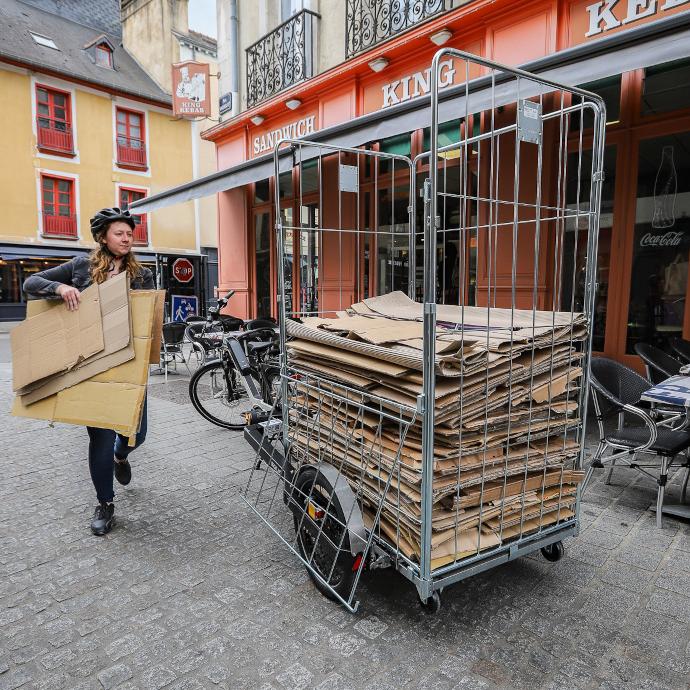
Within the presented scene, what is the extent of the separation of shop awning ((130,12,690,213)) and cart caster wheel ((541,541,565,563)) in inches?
89.6

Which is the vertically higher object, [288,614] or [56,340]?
[56,340]

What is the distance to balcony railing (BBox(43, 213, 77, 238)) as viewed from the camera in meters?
20.3

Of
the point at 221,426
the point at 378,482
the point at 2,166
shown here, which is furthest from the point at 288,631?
the point at 2,166

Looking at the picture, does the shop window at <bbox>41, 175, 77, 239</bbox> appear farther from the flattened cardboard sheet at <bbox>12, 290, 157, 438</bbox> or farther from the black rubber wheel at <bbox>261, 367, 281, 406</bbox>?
the flattened cardboard sheet at <bbox>12, 290, 157, 438</bbox>

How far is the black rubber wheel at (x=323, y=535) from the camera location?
89.0 inches

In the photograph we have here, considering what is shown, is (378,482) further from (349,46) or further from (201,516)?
(349,46)

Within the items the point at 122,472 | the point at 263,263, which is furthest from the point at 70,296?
the point at 263,263

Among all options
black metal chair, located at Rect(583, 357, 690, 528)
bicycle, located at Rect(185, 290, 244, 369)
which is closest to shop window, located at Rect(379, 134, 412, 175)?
bicycle, located at Rect(185, 290, 244, 369)

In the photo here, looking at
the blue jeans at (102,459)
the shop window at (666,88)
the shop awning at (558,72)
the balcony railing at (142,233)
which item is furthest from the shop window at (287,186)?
the balcony railing at (142,233)

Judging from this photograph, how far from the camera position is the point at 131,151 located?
74.3ft

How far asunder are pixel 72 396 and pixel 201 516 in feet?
3.84

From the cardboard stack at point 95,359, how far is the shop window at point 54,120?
2130 cm

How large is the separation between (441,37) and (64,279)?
550 centimetres

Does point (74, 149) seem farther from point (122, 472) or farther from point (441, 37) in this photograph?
point (122, 472)
